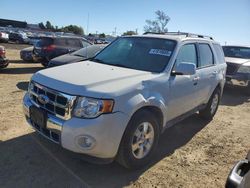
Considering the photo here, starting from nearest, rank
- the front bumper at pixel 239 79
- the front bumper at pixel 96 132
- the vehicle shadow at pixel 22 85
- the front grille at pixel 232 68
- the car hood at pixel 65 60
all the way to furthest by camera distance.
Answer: the front bumper at pixel 96 132, the vehicle shadow at pixel 22 85, the car hood at pixel 65 60, the front bumper at pixel 239 79, the front grille at pixel 232 68

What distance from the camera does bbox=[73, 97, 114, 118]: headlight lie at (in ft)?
10.8

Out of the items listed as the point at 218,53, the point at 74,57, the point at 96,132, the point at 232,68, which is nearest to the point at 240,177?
the point at 96,132

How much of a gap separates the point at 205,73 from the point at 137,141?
2.42 meters

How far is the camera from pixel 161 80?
411cm

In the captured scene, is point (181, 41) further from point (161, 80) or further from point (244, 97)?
point (244, 97)

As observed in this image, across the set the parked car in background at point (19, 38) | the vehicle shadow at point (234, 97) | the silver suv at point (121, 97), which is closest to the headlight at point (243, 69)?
the vehicle shadow at point (234, 97)

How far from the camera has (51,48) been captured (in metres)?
12.8

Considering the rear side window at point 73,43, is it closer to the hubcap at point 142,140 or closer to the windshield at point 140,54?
the windshield at point 140,54

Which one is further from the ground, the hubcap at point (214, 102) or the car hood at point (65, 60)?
the car hood at point (65, 60)

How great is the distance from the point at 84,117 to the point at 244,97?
8.09m

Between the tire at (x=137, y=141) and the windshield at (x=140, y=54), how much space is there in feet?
2.75

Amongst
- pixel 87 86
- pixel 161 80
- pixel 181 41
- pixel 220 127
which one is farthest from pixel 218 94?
pixel 87 86

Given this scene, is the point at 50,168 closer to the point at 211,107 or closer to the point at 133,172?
the point at 133,172

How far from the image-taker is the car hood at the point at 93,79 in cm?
338
